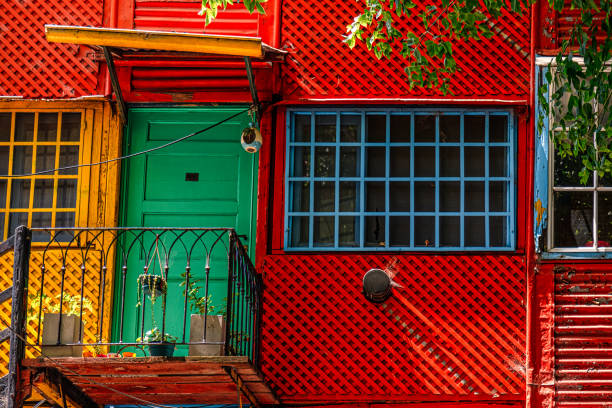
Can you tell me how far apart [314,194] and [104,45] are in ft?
8.22

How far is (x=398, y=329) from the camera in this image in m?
9.58

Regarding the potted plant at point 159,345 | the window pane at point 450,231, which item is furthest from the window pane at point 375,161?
the potted plant at point 159,345

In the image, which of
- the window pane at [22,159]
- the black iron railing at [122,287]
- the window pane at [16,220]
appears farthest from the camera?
the window pane at [22,159]

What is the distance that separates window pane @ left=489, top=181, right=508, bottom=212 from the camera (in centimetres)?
990

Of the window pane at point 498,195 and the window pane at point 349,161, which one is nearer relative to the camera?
the window pane at point 498,195

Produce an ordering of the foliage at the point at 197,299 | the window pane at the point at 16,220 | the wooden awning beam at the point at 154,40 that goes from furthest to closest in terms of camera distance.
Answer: the window pane at the point at 16,220 → the foliage at the point at 197,299 → the wooden awning beam at the point at 154,40

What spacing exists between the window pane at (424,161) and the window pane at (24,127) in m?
3.95

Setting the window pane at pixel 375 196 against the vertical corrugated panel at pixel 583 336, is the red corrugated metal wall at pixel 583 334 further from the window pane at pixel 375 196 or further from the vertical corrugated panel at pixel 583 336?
the window pane at pixel 375 196

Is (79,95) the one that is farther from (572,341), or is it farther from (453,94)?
(572,341)

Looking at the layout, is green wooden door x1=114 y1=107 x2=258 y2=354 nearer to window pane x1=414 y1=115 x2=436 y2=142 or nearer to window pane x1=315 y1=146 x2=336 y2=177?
window pane x1=315 y1=146 x2=336 y2=177

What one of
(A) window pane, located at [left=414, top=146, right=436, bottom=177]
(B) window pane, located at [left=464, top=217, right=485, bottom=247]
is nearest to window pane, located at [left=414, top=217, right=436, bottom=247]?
(B) window pane, located at [left=464, top=217, right=485, bottom=247]

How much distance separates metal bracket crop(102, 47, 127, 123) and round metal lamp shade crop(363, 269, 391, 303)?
2968mm

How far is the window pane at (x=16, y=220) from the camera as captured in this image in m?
10.2

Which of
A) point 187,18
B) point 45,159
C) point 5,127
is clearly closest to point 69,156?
point 45,159
